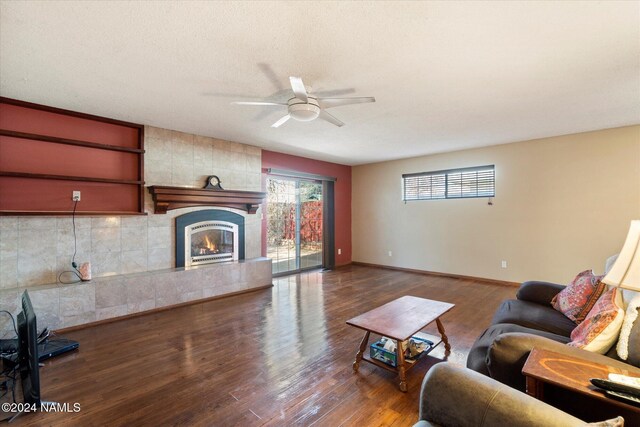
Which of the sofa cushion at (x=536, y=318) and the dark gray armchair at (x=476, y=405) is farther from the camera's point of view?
the sofa cushion at (x=536, y=318)

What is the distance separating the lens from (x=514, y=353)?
61.9 inches

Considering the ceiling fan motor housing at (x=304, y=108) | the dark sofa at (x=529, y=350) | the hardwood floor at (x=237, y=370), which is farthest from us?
the ceiling fan motor housing at (x=304, y=108)

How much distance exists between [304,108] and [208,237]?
9.75 ft

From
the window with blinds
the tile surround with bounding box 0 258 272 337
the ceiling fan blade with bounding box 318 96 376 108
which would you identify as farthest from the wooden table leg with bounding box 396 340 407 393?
the window with blinds

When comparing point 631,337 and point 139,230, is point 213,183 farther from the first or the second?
point 631,337

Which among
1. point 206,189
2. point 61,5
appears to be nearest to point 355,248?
point 206,189

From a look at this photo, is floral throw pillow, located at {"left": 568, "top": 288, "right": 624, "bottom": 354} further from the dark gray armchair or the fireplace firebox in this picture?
the fireplace firebox

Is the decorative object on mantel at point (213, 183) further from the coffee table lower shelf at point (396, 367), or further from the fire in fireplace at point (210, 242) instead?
the coffee table lower shelf at point (396, 367)

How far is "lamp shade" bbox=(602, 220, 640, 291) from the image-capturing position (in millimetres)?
1263

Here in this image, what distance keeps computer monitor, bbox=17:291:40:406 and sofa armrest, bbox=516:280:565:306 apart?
12.9ft

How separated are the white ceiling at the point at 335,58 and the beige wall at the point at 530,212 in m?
0.78

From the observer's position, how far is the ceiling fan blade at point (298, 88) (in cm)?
206

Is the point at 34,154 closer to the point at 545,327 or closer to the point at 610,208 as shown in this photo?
the point at 545,327

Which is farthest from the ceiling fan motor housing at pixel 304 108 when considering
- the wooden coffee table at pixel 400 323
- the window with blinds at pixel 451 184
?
the window with blinds at pixel 451 184
